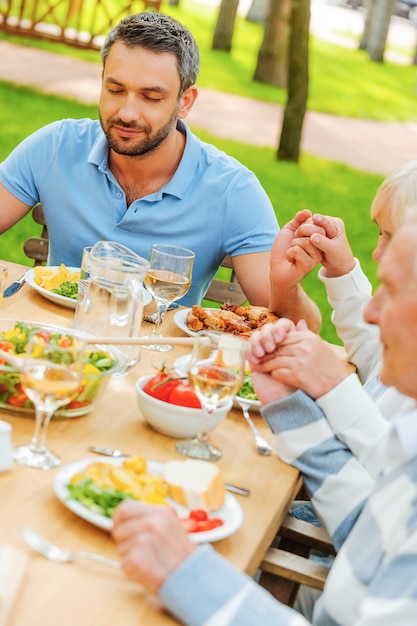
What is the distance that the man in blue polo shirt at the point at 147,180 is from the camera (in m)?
3.62

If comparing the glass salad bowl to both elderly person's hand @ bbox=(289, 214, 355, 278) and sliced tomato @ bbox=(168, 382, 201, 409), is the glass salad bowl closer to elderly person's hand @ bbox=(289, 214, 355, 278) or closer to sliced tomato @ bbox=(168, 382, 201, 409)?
sliced tomato @ bbox=(168, 382, 201, 409)

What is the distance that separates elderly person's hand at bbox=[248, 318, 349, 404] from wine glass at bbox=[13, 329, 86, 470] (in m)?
0.54

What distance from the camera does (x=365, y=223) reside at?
9.96 m

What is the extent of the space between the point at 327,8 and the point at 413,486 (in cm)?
3335

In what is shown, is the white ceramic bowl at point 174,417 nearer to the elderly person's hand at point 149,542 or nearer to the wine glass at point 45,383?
the wine glass at point 45,383

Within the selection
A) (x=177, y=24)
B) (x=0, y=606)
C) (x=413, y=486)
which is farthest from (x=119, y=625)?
(x=177, y=24)

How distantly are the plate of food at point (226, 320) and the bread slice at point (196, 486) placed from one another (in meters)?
1.04

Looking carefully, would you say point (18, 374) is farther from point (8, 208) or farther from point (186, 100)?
point (186, 100)

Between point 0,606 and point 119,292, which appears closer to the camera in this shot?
point 0,606

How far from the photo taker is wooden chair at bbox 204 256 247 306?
3920 mm

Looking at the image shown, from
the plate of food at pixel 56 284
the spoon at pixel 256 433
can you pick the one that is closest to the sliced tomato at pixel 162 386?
the spoon at pixel 256 433

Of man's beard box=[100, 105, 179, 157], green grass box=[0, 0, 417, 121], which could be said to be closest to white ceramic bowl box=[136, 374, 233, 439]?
man's beard box=[100, 105, 179, 157]

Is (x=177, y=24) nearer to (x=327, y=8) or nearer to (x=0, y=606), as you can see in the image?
(x=0, y=606)

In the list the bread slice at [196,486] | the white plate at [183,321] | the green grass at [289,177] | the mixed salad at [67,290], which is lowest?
the green grass at [289,177]
